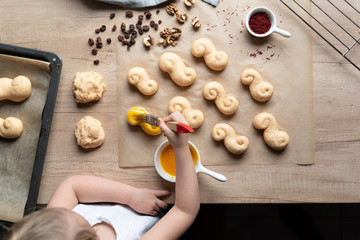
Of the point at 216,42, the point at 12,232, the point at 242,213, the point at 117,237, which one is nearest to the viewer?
the point at 12,232

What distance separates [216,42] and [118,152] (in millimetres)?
490

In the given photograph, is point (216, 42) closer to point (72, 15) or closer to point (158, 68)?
point (158, 68)

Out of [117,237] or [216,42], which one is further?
[216,42]

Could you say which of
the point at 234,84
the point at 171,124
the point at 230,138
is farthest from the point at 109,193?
the point at 234,84

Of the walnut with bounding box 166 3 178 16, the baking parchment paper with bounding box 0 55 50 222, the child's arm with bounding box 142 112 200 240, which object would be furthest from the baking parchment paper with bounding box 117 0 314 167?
the baking parchment paper with bounding box 0 55 50 222

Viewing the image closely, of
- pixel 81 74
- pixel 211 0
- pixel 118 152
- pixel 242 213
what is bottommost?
pixel 242 213

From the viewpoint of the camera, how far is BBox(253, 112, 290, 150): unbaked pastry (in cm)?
113

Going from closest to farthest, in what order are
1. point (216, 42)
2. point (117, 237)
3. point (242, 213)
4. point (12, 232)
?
point (12, 232)
point (117, 237)
point (216, 42)
point (242, 213)

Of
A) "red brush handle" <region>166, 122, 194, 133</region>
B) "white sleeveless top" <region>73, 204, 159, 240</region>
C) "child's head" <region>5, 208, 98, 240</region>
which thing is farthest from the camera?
"white sleeveless top" <region>73, 204, 159, 240</region>

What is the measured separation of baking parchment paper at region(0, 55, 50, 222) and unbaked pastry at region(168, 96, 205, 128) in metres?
0.43

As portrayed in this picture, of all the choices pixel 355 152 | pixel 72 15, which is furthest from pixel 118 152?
pixel 355 152

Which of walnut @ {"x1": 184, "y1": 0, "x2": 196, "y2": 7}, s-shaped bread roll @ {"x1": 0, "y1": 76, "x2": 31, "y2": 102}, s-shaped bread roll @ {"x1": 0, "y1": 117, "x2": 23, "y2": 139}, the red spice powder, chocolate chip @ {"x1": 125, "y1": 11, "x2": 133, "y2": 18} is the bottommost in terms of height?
s-shaped bread roll @ {"x1": 0, "y1": 117, "x2": 23, "y2": 139}

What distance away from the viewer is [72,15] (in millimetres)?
1198

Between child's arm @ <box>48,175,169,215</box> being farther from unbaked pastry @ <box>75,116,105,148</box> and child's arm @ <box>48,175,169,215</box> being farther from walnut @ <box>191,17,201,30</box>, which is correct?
walnut @ <box>191,17,201,30</box>
